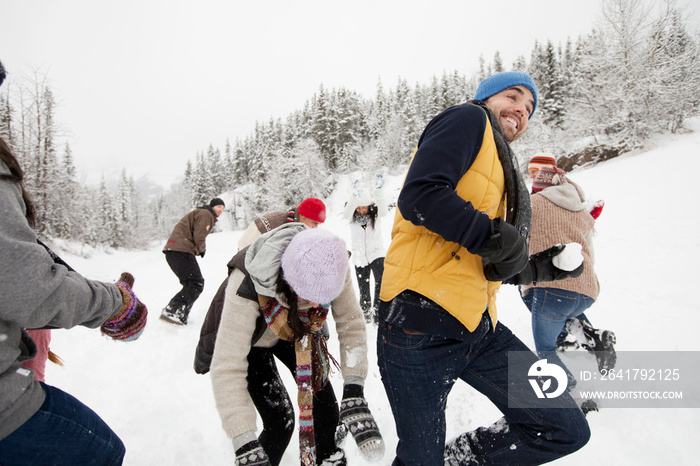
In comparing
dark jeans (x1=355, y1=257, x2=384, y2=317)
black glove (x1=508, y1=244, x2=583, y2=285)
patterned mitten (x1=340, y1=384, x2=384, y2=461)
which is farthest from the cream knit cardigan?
dark jeans (x1=355, y1=257, x2=384, y2=317)

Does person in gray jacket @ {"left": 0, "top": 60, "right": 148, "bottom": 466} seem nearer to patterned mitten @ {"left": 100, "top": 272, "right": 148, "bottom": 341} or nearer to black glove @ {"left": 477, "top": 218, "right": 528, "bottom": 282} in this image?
patterned mitten @ {"left": 100, "top": 272, "right": 148, "bottom": 341}

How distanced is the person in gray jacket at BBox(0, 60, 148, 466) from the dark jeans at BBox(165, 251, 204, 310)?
401 cm

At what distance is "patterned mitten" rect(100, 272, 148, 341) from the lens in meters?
1.57

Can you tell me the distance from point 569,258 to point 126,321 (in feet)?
8.12

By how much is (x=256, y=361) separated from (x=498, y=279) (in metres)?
1.77

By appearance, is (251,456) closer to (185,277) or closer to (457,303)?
(457,303)

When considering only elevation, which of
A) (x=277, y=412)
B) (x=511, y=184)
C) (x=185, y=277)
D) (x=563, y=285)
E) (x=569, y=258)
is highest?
(x=511, y=184)

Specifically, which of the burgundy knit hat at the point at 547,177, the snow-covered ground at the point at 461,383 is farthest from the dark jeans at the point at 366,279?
the burgundy knit hat at the point at 547,177

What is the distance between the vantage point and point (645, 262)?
20.8ft

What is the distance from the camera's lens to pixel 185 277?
5.19 meters

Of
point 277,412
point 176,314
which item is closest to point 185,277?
point 176,314

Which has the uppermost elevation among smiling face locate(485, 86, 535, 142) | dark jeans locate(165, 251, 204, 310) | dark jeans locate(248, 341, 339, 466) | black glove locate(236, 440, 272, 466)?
smiling face locate(485, 86, 535, 142)

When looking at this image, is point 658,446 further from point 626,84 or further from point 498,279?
point 626,84

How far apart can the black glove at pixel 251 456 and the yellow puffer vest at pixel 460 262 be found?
3.81 ft
